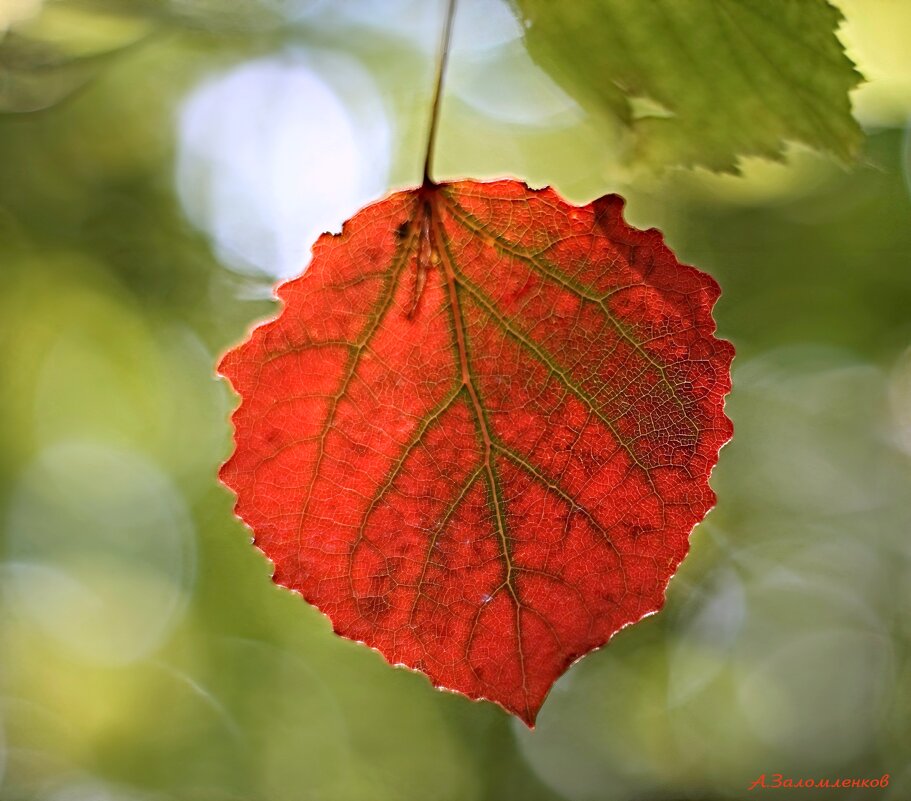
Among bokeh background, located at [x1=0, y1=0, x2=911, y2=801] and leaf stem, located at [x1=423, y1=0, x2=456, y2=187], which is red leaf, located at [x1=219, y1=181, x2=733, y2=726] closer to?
leaf stem, located at [x1=423, y1=0, x2=456, y2=187]

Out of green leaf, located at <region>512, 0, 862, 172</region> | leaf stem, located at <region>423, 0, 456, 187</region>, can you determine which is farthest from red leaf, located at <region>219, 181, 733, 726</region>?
green leaf, located at <region>512, 0, 862, 172</region>

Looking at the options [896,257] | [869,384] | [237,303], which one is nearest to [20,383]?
[237,303]

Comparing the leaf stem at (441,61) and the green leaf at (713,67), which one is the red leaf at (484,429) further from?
the green leaf at (713,67)

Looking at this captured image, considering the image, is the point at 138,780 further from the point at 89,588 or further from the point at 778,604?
the point at 778,604

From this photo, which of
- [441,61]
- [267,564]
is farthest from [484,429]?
[267,564]

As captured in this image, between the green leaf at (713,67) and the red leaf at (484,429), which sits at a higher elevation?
the green leaf at (713,67)

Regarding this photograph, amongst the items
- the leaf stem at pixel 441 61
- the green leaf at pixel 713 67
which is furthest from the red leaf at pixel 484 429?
the green leaf at pixel 713 67

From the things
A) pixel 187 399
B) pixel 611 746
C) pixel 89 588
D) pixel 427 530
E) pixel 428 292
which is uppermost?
pixel 187 399
